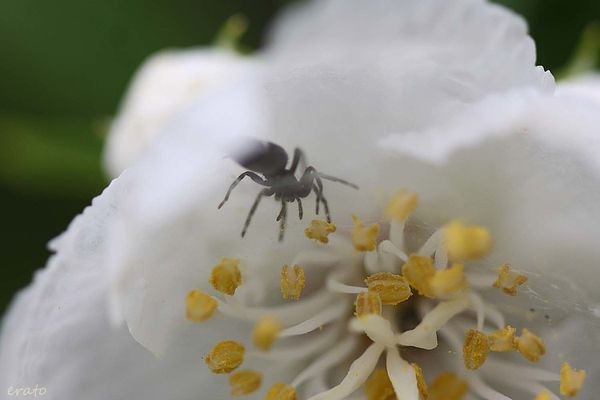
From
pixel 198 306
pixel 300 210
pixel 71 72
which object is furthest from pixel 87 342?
pixel 71 72

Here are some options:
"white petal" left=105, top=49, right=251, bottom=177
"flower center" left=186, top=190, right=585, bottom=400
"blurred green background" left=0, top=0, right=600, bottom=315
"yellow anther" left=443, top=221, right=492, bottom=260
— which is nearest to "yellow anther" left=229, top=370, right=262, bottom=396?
Result: "flower center" left=186, top=190, right=585, bottom=400

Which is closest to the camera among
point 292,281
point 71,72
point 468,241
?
point 468,241

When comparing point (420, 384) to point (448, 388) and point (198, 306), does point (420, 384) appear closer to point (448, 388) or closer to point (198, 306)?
point (448, 388)

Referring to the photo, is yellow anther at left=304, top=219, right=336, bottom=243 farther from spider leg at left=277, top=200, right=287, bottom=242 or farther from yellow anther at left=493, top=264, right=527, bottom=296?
yellow anther at left=493, top=264, right=527, bottom=296

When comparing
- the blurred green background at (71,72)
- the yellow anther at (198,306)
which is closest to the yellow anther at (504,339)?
the yellow anther at (198,306)

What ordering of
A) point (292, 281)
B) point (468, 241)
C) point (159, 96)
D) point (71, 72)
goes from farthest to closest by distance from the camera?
point (71, 72), point (159, 96), point (292, 281), point (468, 241)

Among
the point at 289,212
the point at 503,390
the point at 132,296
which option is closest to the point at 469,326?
the point at 503,390
